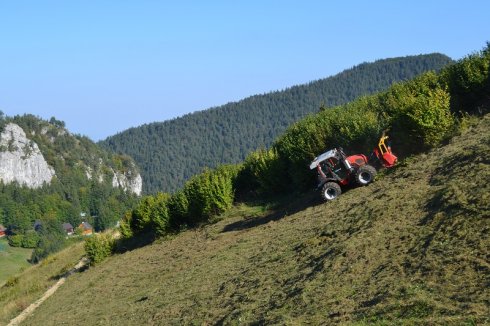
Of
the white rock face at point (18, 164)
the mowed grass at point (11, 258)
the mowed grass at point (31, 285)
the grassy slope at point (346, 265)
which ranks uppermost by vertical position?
the white rock face at point (18, 164)

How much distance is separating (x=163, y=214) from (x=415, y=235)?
1763 cm

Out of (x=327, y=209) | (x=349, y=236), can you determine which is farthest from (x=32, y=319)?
(x=349, y=236)

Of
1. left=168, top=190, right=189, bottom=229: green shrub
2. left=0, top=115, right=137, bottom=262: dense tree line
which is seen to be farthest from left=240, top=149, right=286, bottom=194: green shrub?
left=0, top=115, right=137, bottom=262: dense tree line

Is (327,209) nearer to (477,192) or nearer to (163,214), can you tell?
(477,192)

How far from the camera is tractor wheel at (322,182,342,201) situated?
18500mm

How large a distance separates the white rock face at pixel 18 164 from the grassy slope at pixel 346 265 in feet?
572

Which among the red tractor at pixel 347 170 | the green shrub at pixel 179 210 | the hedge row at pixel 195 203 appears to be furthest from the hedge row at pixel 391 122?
the green shrub at pixel 179 210

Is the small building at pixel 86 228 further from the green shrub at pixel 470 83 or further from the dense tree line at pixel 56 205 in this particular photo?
the green shrub at pixel 470 83

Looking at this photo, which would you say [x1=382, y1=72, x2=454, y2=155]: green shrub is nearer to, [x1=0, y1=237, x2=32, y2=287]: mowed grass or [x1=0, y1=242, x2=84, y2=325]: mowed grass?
[x1=0, y1=242, x2=84, y2=325]: mowed grass

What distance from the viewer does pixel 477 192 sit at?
1180 cm

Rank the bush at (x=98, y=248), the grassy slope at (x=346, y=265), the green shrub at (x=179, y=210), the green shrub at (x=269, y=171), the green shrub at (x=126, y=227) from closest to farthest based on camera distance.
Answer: the grassy slope at (x=346, y=265) < the green shrub at (x=269, y=171) < the green shrub at (x=179, y=210) < the bush at (x=98, y=248) < the green shrub at (x=126, y=227)

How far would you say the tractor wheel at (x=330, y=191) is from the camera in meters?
18.5

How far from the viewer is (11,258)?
373 ft

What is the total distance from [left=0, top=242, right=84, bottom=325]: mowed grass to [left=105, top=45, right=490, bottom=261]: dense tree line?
3.52 metres
